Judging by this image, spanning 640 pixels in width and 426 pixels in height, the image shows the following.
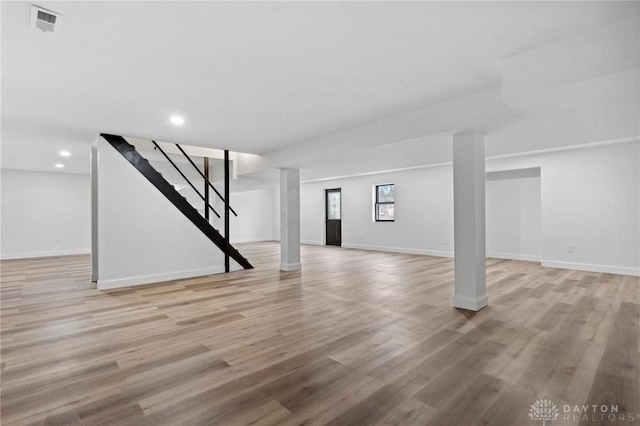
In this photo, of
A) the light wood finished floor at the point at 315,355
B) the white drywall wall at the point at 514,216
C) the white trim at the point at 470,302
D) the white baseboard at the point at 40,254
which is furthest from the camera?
the white baseboard at the point at 40,254

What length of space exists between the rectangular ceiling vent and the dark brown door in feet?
30.9

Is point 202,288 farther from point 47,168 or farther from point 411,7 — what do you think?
point 47,168

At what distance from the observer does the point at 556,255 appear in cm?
637

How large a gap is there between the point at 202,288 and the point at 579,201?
727 cm

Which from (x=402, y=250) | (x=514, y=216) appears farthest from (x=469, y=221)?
(x=402, y=250)

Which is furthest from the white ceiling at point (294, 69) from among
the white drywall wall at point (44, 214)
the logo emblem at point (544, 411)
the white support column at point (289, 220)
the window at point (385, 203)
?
the white drywall wall at point (44, 214)

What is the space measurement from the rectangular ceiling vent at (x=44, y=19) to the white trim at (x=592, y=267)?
8.17 m

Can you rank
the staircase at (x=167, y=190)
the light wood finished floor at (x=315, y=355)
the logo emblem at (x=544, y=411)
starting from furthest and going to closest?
1. the staircase at (x=167, y=190)
2. the light wood finished floor at (x=315, y=355)
3. the logo emblem at (x=544, y=411)

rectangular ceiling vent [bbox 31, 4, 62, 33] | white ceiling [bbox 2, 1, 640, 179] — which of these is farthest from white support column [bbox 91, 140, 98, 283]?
rectangular ceiling vent [bbox 31, 4, 62, 33]

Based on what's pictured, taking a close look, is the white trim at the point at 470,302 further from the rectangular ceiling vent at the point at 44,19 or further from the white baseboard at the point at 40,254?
the white baseboard at the point at 40,254

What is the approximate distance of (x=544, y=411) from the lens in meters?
1.81

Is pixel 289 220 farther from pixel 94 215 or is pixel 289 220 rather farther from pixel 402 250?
pixel 402 250

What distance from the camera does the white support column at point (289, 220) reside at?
650cm

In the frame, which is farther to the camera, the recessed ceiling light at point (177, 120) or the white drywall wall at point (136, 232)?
the white drywall wall at point (136, 232)
